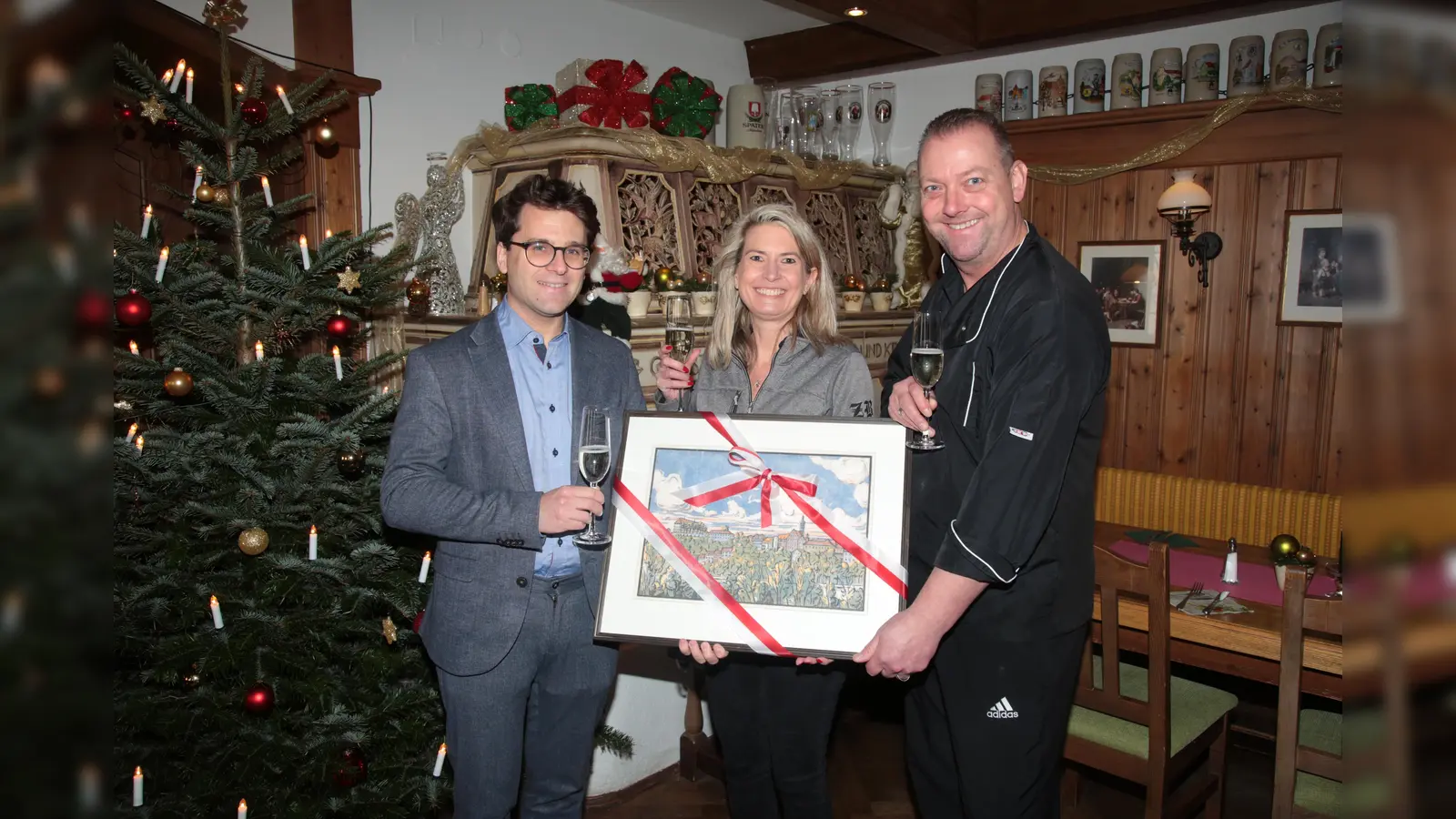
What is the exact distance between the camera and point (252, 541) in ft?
8.26

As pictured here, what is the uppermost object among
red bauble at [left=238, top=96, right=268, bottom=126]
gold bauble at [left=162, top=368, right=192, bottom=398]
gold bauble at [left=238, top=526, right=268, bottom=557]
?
red bauble at [left=238, top=96, right=268, bottom=126]

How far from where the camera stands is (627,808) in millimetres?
3406

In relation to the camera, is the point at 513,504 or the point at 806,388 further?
the point at 806,388

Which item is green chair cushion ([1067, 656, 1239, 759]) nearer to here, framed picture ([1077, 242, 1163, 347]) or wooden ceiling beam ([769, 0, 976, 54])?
framed picture ([1077, 242, 1163, 347])

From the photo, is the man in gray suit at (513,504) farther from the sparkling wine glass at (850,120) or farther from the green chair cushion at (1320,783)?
the sparkling wine glass at (850,120)

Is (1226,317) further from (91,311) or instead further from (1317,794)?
(91,311)

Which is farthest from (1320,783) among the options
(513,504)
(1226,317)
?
(1226,317)

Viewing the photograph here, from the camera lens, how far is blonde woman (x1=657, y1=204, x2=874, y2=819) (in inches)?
84.2

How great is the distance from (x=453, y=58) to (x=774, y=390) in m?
2.87

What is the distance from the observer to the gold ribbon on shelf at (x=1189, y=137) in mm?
4129

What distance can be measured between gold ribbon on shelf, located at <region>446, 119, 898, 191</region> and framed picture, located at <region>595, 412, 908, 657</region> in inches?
95.0

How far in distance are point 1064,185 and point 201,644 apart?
4.71 meters

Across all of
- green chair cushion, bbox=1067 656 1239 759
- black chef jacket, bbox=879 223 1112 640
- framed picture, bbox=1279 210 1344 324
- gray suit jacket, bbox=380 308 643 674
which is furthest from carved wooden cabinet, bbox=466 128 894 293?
green chair cushion, bbox=1067 656 1239 759

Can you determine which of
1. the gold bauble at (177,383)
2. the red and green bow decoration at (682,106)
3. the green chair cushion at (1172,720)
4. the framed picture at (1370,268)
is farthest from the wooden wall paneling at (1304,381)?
the framed picture at (1370,268)
